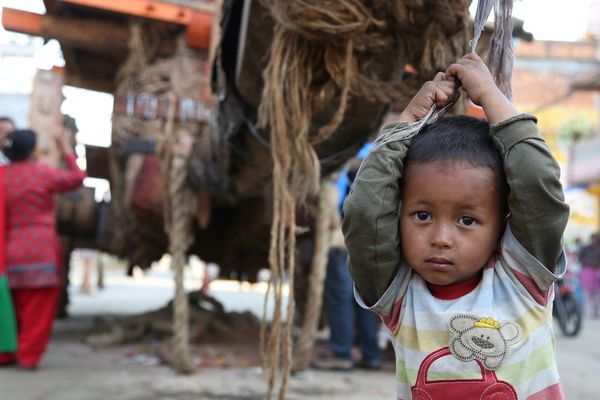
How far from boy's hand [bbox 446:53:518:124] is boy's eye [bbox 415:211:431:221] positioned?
0.71ft

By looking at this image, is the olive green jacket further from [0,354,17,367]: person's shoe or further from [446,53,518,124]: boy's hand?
[0,354,17,367]: person's shoe

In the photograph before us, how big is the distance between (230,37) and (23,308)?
2646 mm

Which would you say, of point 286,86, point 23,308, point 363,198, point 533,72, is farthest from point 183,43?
point 533,72

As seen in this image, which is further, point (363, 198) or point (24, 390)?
point (24, 390)

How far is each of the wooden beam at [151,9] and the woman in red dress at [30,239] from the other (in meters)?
1.46

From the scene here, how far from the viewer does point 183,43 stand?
5.33 meters

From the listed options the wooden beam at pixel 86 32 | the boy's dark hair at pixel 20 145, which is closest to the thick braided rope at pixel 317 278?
the boy's dark hair at pixel 20 145

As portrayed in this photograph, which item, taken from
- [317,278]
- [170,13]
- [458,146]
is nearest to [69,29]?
[170,13]

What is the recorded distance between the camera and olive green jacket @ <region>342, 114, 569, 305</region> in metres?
1.16

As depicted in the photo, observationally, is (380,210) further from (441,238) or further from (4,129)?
(4,129)

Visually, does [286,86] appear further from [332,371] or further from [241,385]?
[332,371]

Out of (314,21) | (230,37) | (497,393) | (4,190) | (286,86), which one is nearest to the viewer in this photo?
(497,393)

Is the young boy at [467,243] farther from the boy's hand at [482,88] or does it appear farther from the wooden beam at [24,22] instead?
the wooden beam at [24,22]

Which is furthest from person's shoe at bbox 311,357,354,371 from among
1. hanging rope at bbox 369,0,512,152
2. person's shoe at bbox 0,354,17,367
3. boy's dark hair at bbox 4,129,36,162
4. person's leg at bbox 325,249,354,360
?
hanging rope at bbox 369,0,512,152
